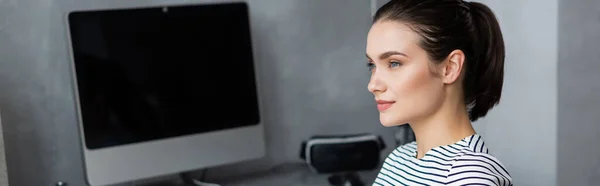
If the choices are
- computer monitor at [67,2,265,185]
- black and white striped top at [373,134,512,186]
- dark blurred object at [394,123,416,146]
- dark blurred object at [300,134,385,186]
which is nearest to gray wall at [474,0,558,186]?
dark blurred object at [394,123,416,146]

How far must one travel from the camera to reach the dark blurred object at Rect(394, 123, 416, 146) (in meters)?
2.03

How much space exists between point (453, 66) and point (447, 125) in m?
0.09

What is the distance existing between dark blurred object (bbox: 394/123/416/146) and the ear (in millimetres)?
1002

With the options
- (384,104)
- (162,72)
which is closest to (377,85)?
(384,104)

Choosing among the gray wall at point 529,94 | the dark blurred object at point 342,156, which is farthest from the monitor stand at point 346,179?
the gray wall at point 529,94

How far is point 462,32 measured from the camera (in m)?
1.01

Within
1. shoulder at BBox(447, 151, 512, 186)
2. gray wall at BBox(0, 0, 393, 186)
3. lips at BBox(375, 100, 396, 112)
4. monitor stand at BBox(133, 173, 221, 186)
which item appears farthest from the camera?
monitor stand at BBox(133, 173, 221, 186)

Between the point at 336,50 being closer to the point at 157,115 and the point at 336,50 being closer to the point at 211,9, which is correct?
the point at 211,9

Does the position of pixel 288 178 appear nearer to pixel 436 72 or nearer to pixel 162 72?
pixel 162 72

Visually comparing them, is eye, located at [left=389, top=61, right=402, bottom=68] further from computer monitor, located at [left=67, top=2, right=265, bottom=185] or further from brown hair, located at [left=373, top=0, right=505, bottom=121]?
computer monitor, located at [left=67, top=2, right=265, bottom=185]

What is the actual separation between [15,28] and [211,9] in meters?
0.46

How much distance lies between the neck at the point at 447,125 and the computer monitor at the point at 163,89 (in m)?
0.76

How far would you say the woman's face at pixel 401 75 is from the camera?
3.33 ft

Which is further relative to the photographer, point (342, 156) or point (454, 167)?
point (342, 156)
